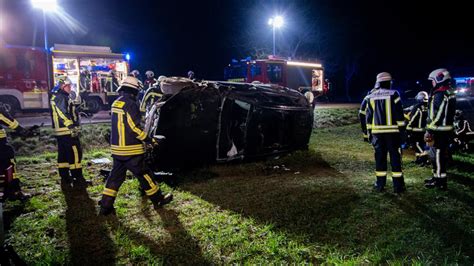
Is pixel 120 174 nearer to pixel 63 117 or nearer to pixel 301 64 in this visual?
pixel 63 117

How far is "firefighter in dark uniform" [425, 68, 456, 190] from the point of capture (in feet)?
16.6

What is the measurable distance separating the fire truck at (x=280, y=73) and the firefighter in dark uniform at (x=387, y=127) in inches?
475

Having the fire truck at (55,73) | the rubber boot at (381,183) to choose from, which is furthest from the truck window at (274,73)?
the rubber boot at (381,183)

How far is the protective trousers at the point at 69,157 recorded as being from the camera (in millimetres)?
5758

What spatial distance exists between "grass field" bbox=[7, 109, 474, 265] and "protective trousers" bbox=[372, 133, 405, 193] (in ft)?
0.60

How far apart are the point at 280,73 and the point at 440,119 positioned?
549 inches

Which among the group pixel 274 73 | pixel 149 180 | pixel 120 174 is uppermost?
pixel 274 73

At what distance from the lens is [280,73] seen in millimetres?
18703

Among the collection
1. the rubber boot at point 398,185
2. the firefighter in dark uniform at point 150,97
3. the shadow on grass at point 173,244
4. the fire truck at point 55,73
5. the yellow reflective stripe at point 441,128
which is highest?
the fire truck at point 55,73

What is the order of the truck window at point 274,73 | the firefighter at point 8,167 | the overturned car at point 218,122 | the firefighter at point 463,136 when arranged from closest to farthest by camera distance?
the firefighter at point 8,167, the overturned car at point 218,122, the firefighter at point 463,136, the truck window at point 274,73

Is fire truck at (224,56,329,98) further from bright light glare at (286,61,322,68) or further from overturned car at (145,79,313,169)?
overturned car at (145,79,313,169)

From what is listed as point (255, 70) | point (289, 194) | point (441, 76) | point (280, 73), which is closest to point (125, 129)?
point (289, 194)

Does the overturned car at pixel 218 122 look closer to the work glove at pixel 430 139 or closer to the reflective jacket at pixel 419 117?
the reflective jacket at pixel 419 117

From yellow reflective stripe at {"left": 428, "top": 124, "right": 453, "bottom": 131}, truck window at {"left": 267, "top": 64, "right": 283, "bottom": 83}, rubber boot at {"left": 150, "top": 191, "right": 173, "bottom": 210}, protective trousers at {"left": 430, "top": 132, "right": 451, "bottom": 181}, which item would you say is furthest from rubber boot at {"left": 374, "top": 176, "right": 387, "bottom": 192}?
truck window at {"left": 267, "top": 64, "right": 283, "bottom": 83}
